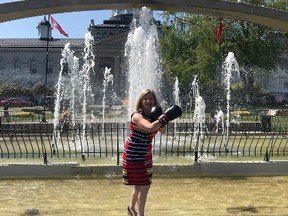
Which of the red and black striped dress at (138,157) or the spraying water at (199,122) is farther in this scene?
the spraying water at (199,122)

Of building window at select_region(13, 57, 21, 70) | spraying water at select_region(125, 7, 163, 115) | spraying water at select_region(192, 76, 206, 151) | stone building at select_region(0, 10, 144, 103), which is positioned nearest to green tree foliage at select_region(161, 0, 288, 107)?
spraying water at select_region(192, 76, 206, 151)

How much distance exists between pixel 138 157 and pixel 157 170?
11.7 ft

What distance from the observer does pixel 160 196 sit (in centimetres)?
686

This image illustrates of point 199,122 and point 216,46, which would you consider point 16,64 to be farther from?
point 199,122

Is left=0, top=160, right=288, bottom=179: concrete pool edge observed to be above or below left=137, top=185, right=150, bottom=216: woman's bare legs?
below

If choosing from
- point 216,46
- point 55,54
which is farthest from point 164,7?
point 55,54

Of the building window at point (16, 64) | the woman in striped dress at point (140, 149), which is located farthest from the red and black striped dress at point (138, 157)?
the building window at point (16, 64)

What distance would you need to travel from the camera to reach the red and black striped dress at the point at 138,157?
4828 mm

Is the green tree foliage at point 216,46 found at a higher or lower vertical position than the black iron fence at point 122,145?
higher

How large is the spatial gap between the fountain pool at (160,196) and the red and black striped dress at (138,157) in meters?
1.09

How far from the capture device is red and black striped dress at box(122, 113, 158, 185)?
15.8 ft

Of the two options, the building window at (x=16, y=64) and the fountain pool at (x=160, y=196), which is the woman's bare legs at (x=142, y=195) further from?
the building window at (x=16, y=64)

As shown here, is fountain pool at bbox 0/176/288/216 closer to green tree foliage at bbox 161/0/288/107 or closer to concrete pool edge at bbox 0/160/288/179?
concrete pool edge at bbox 0/160/288/179

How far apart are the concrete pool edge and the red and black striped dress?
3.43 meters
